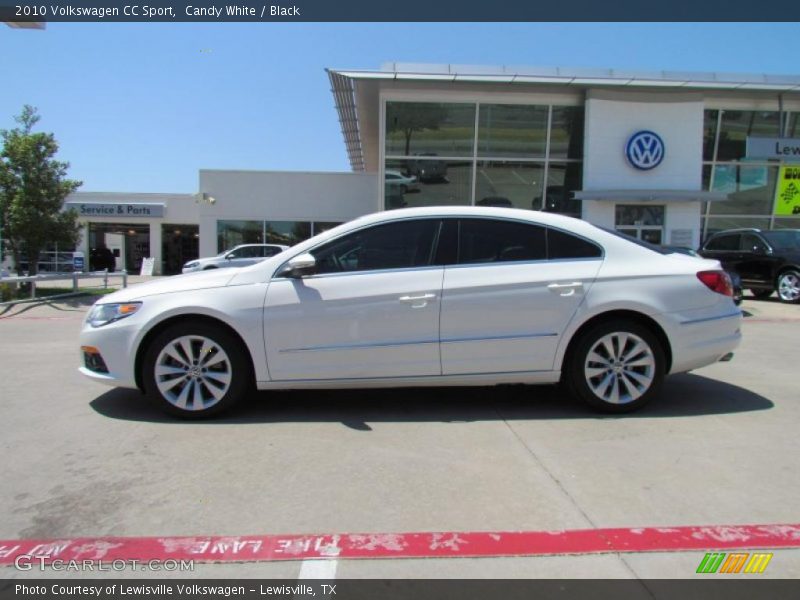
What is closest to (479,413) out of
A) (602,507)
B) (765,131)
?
(602,507)

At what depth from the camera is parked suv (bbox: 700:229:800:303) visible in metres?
13.4

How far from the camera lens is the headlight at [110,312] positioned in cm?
455

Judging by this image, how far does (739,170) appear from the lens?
20797 millimetres

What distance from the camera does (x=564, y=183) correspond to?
20.0 m

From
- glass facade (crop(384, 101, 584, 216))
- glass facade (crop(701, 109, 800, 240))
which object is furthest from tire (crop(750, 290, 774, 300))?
glass facade (crop(384, 101, 584, 216))

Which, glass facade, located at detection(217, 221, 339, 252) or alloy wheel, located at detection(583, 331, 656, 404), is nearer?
alloy wheel, located at detection(583, 331, 656, 404)

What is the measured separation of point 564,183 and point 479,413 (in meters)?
16.9

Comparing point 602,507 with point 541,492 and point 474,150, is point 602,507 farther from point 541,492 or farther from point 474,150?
point 474,150

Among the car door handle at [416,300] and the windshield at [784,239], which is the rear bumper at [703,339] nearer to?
the car door handle at [416,300]

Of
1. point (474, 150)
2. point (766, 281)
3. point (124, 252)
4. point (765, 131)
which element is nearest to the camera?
point (766, 281)

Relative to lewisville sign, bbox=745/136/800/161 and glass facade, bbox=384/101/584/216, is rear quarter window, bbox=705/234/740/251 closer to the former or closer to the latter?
glass facade, bbox=384/101/584/216

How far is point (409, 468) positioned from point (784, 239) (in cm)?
1400

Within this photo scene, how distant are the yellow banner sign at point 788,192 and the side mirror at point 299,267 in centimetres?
2207

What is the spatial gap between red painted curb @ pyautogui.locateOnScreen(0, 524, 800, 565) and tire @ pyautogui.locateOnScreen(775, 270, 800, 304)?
12832mm
